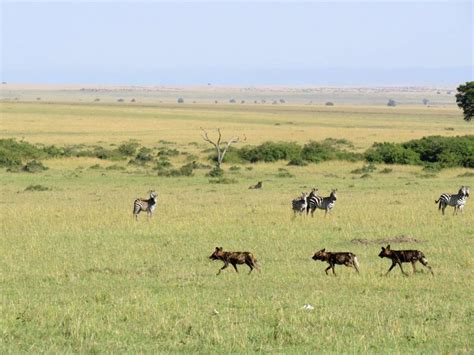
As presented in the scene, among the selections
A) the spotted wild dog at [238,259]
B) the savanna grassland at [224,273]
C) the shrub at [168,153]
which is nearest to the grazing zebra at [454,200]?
the savanna grassland at [224,273]

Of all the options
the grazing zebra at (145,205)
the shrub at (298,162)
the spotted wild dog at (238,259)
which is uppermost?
the spotted wild dog at (238,259)

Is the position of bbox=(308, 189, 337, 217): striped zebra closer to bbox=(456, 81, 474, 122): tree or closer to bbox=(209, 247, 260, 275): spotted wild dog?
bbox=(209, 247, 260, 275): spotted wild dog

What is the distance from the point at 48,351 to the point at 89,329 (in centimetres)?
102

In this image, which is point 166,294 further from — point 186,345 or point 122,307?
point 186,345

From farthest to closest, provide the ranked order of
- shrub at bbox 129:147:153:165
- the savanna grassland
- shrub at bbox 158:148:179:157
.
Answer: shrub at bbox 158:148:179:157 → shrub at bbox 129:147:153:165 → the savanna grassland

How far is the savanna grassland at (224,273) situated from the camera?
11094mm

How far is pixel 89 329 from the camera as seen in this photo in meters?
11.3

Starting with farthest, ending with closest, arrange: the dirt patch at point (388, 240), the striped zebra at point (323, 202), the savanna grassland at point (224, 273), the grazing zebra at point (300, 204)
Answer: the striped zebra at point (323, 202)
the grazing zebra at point (300, 204)
the dirt patch at point (388, 240)
the savanna grassland at point (224, 273)

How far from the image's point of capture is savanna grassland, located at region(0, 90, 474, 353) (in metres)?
11.1

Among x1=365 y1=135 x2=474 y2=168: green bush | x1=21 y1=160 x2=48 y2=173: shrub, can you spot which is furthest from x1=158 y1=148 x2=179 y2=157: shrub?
x1=365 y1=135 x2=474 y2=168: green bush

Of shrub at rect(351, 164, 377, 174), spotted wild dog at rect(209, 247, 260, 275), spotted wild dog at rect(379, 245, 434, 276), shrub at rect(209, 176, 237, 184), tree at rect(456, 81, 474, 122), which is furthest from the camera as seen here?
tree at rect(456, 81, 474, 122)

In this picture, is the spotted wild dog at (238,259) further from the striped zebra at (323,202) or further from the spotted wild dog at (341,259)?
the striped zebra at (323,202)

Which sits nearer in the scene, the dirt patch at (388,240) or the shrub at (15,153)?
the dirt patch at (388,240)

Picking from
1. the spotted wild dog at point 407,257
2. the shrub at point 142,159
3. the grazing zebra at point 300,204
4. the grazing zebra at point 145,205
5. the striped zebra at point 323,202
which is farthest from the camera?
the shrub at point 142,159
